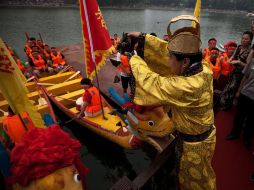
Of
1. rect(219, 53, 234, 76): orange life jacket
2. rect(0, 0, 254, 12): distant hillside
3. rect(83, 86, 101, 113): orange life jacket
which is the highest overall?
rect(219, 53, 234, 76): orange life jacket

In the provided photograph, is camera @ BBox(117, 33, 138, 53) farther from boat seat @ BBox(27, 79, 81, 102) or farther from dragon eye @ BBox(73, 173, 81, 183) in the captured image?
boat seat @ BBox(27, 79, 81, 102)

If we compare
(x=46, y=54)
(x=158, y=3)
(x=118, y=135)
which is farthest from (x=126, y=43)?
(x=158, y=3)

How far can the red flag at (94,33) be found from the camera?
→ 3953 millimetres

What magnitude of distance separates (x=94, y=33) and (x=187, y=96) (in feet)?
9.50

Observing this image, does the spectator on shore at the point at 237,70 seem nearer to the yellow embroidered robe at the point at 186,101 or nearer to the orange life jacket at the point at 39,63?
the yellow embroidered robe at the point at 186,101

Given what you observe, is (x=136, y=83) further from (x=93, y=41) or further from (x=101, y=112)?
(x=101, y=112)

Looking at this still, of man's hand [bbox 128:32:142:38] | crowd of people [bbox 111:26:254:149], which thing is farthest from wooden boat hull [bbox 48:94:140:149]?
man's hand [bbox 128:32:142:38]

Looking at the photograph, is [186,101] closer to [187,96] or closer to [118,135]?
[187,96]

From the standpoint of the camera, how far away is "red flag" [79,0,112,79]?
3953 millimetres

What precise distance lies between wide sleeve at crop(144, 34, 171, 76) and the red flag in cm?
187

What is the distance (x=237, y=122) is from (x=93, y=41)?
3.05m

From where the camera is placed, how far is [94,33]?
13.4ft

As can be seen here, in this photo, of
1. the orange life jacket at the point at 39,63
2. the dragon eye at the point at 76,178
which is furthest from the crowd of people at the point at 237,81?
the orange life jacket at the point at 39,63

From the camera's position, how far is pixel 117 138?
5.10m
